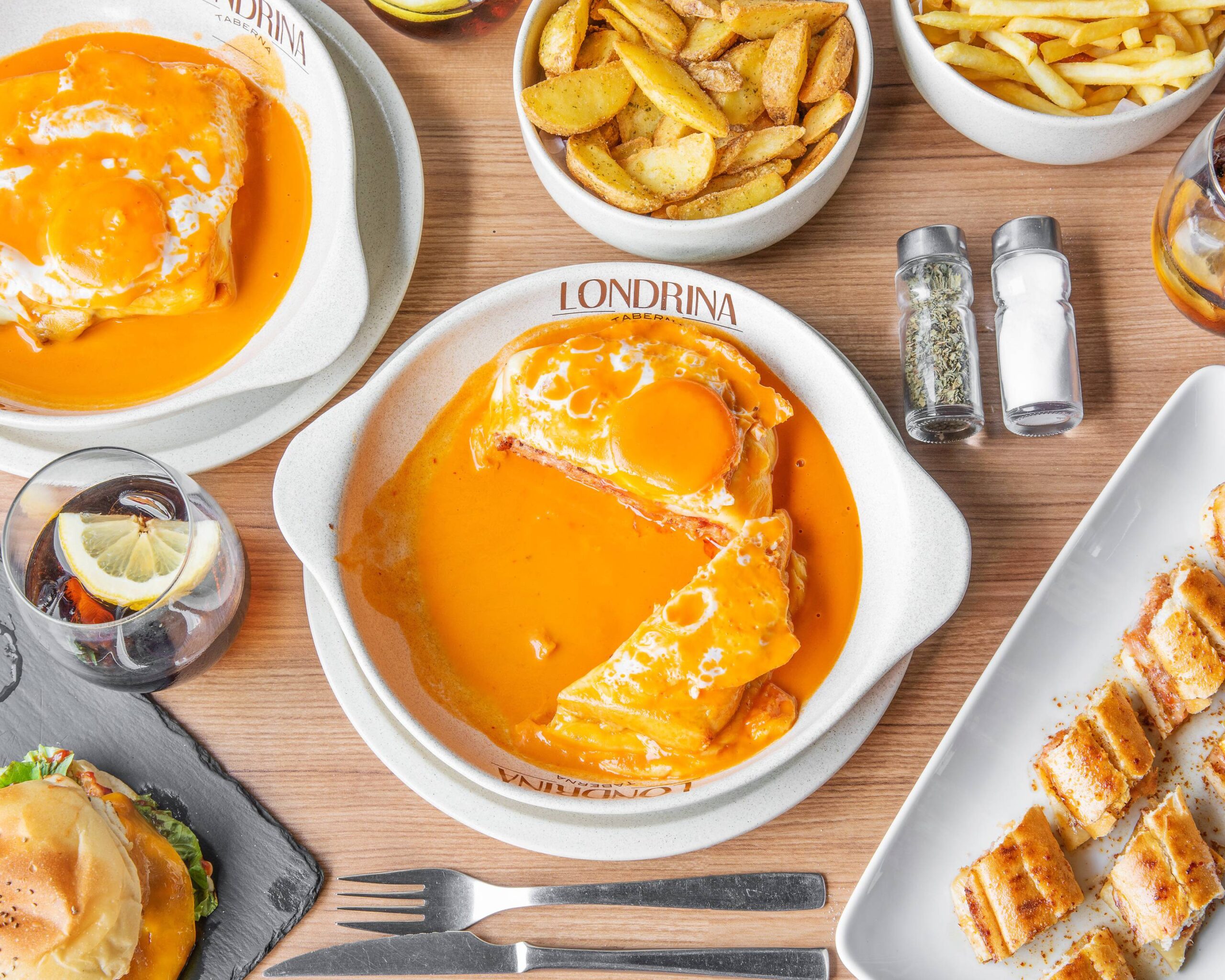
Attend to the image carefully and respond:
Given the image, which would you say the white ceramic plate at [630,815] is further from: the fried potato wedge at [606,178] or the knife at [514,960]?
the fried potato wedge at [606,178]

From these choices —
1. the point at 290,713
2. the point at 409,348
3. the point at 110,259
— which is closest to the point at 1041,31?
the point at 409,348

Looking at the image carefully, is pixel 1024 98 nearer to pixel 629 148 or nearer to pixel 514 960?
pixel 629 148

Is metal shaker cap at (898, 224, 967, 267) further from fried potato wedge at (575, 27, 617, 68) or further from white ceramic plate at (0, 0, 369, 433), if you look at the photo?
white ceramic plate at (0, 0, 369, 433)

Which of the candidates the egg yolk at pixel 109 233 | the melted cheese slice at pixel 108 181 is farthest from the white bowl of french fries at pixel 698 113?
the egg yolk at pixel 109 233

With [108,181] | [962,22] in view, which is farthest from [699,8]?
[108,181]

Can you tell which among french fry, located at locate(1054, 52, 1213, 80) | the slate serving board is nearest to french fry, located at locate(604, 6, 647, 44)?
french fry, located at locate(1054, 52, 1213, 80)
